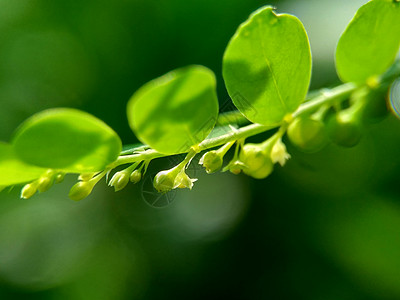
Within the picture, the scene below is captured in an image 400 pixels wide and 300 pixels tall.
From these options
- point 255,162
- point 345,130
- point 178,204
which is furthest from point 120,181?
point 178,204

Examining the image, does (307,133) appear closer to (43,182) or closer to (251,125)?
(251,125)

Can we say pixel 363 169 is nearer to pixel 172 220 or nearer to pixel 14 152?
pixel 172 220

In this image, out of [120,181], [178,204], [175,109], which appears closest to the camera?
[175,109]

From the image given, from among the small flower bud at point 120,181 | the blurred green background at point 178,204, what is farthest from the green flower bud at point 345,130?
Result: the blurred green background at point 178,204

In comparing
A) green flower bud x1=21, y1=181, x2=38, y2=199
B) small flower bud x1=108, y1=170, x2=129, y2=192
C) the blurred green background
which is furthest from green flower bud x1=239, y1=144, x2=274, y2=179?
the blurred green background

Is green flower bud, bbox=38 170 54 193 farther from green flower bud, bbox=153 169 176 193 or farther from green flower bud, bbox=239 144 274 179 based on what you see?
green flower bud, bbox=239 144 274 179

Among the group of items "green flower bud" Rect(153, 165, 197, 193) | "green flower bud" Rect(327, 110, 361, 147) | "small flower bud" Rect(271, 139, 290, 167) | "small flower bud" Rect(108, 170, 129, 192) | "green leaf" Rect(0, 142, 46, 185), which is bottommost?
"small flower bud" Rect(271, 139, 290, 167)
